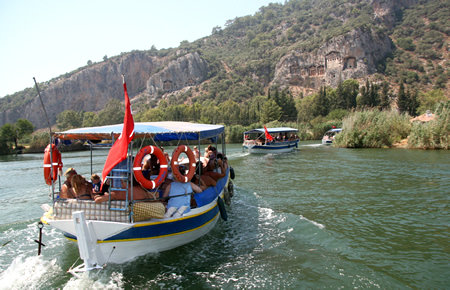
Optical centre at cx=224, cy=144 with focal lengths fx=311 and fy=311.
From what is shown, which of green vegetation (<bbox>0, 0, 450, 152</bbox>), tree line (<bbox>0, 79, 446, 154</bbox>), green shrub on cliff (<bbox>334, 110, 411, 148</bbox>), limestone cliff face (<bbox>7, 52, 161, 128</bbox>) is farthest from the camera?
limestone cliff face (<bbox>7, 52, 161, 128</bbox>)

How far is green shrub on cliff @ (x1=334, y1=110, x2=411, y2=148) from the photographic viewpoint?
118 feet

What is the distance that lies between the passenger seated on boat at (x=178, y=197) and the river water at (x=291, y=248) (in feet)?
3.84

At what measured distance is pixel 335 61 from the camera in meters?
129

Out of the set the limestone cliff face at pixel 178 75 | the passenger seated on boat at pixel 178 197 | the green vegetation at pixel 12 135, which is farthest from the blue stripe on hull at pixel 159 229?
the limestone cliff face at pixel 178 75

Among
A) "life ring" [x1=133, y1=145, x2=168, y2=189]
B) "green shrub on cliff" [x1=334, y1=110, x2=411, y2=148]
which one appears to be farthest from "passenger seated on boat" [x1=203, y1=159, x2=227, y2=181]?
"green shrub on cliff" [x1=334, y1=110, x2=411, y2=148]

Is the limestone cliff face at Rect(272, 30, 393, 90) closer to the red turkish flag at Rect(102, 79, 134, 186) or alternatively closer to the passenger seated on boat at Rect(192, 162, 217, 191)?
the passenger seated on boat at Rect(192, 162, 217, 191)

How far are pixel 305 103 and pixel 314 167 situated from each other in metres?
65.2

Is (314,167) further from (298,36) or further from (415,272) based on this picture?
(298,36)

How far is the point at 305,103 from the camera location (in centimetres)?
8538

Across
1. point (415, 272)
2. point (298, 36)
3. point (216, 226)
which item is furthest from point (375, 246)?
point (298, 36)

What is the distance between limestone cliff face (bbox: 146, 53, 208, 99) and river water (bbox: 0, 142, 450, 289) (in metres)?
146

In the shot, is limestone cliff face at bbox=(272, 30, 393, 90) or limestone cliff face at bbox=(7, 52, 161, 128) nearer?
limestone cliff face at bbox=(272, 30, 393, 90)

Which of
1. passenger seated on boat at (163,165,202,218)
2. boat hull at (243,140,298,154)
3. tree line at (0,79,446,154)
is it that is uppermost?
tree line at (0,79,446,154)

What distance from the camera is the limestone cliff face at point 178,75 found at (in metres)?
157
